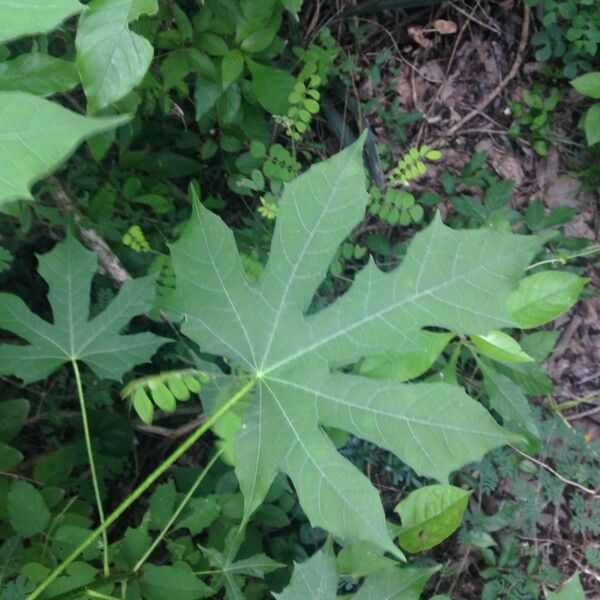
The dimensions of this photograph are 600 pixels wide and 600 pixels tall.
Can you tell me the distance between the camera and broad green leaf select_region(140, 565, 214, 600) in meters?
1.50

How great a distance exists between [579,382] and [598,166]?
82cm

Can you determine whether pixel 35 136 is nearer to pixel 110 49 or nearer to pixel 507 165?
pixel 110 49

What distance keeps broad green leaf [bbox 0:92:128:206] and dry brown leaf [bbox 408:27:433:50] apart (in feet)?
7.33

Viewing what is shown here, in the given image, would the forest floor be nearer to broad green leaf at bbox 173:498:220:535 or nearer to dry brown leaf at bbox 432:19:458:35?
dry brown leaf at bbox 432:19:458:35

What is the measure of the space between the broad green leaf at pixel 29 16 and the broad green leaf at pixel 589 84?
6.76ft

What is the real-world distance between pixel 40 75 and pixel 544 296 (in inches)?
45.6

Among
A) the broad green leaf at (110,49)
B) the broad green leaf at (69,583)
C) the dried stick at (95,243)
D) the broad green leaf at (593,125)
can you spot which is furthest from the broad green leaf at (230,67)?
the broad green leaf at (593,125)

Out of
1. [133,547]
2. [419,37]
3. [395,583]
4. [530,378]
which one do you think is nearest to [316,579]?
[395,583]

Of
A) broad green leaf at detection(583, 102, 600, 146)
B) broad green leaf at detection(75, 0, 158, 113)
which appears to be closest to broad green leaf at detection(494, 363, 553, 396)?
broad green leaf at detection(583, 102, 600, 146)

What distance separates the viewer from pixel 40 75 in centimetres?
114

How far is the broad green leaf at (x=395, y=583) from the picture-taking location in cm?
144

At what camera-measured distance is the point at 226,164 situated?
229 cm

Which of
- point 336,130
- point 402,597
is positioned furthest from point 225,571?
point 336,130

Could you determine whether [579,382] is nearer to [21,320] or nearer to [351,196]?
[351,196]
